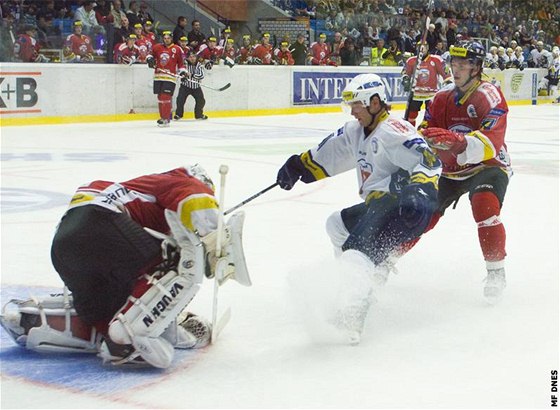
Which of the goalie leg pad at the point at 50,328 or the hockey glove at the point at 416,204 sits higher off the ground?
the hockey glove at the point at 416,204

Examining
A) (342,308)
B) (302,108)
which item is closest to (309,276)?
(342,308)

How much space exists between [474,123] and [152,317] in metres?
1.88

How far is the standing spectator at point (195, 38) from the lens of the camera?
14.7m

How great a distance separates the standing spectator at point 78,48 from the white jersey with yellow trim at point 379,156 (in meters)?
9.62

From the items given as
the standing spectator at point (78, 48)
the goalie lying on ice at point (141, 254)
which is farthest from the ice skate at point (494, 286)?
the standing spectator at point (78, 48)

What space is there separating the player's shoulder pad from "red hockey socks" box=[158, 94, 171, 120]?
9.16 metres

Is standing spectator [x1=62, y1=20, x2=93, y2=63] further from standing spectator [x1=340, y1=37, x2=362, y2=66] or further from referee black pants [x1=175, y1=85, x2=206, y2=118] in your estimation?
standing spectator [x1=340, y1=37, x2=362, y2=66]

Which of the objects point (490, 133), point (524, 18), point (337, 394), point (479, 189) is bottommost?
point (337, 394)

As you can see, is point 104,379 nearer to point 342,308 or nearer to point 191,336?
point 191,336

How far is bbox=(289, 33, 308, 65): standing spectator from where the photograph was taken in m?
16.0

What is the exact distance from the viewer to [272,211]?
5773mm

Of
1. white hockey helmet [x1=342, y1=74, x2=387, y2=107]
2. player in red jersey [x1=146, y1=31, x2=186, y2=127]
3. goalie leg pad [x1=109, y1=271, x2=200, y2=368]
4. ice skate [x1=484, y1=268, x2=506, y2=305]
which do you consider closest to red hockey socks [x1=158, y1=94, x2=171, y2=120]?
player in red jersey [x1=146, y1=31, x2=186, y2=127]

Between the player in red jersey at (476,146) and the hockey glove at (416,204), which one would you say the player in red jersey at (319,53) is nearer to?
the player in red jersey at (476,146)

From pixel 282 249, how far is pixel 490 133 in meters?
1.35
